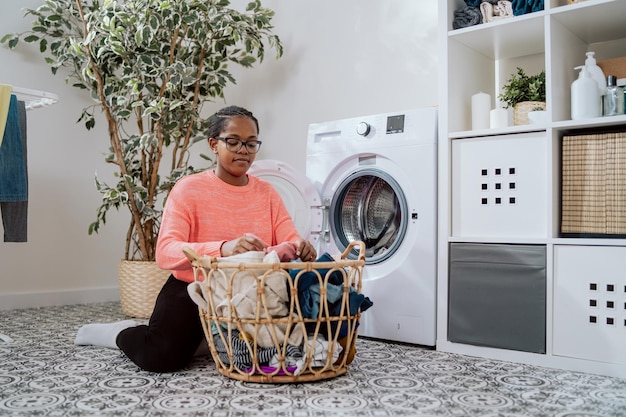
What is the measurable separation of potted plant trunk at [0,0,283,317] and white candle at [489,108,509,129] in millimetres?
1290

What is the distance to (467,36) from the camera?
208cm

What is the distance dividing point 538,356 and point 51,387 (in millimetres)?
1422

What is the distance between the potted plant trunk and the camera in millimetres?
2646

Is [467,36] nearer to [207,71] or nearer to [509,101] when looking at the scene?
[509,101]

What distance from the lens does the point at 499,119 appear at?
79.1 inches

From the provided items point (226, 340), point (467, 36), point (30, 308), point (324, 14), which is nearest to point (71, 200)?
point (30, 308)

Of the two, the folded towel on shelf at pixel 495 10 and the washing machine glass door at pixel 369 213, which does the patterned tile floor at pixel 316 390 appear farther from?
the folded towel on shelf at pixel 495 10

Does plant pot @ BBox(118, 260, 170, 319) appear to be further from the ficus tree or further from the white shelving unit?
the white shelving unit

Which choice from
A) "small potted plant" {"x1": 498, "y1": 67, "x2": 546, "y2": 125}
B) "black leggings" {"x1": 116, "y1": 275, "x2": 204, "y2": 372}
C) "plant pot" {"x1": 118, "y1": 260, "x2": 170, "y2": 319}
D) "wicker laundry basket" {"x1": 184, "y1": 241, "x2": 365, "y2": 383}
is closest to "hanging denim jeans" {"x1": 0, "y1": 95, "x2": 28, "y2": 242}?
"plant pot" {"x1": 118, "y1": 260, "x2": 170, "y2": 319}

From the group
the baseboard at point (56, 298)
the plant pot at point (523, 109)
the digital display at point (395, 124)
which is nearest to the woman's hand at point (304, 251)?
the digital display at point (395, 124)

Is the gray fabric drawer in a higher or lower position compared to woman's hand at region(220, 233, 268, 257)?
lower

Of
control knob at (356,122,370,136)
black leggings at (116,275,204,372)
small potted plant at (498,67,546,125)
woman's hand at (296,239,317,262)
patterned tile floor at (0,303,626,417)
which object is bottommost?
patterned tile floor at (0,303,626,417)

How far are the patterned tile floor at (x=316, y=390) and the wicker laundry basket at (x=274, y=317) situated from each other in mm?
50

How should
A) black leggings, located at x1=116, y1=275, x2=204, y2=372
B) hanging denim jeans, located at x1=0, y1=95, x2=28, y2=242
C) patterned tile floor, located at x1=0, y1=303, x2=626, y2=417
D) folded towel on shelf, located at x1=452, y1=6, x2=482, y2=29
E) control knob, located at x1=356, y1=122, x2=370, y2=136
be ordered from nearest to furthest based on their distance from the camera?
patterned tile floor, located at x1=0, y1=303, x2=626, y2=417, black leggings, located at x1=116, y1=275, x2=204, y2=372, folded towel on shelf, located at x1=452, y1=6, x2=482, y2=29, hanging denim jeans, located at x1=0, y1=95, x2=28, y2=242, control knob, located at x1=356, y1=122, x2=370, y2=136
